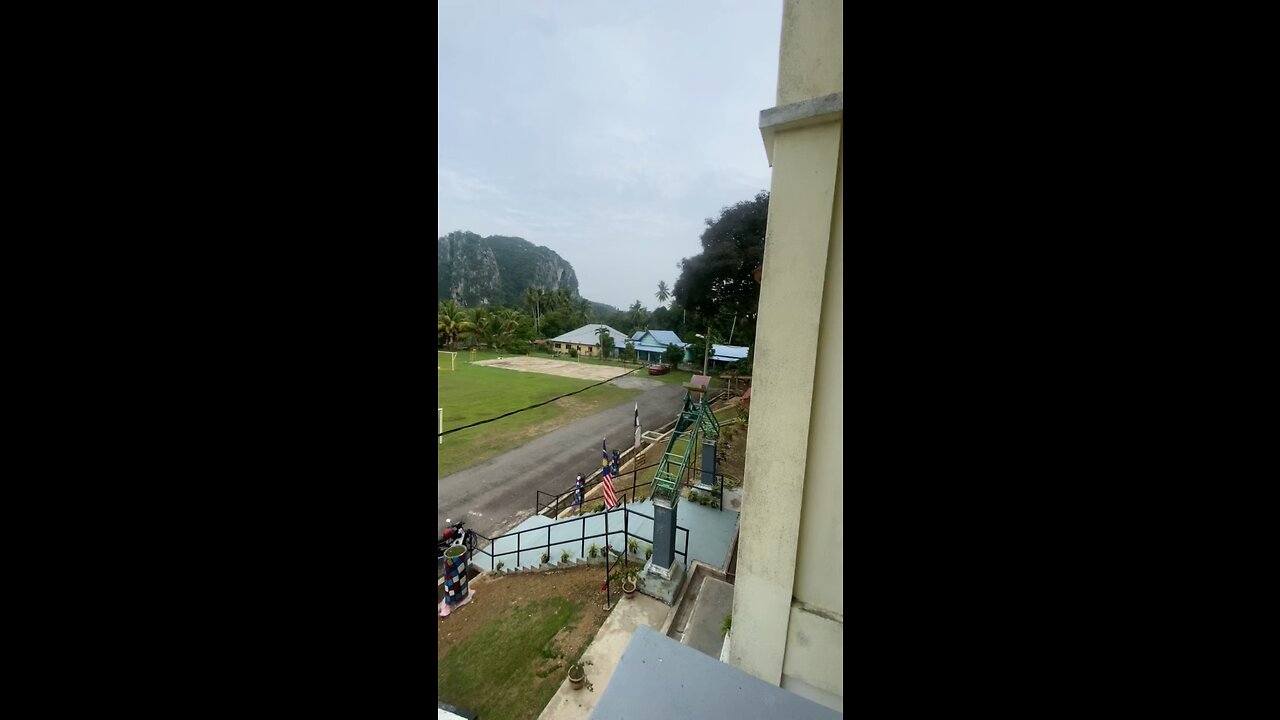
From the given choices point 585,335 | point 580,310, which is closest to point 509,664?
point 580,310

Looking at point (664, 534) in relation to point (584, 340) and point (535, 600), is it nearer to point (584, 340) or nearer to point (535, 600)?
point (535, 600)

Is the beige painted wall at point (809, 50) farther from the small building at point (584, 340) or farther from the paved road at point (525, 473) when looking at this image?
the small building at point (584, 340)

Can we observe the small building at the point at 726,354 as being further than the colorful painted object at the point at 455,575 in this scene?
Yes

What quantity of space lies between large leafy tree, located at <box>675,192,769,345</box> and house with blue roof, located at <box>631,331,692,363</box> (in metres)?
5.74

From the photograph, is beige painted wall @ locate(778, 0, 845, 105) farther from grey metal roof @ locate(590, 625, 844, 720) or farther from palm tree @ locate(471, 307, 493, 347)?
palm tree @ locate(471, 307, 493, 347)

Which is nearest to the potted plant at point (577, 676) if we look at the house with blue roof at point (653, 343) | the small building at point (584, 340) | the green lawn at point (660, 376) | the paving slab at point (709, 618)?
the paving slab at point (709, 618)

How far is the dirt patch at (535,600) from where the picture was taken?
108 inches

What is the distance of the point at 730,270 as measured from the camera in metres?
5.63

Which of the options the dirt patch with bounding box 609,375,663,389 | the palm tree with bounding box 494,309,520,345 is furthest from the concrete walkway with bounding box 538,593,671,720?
the dirt patch with bounding box 609,375,663,389

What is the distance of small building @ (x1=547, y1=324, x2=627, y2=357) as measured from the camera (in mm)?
8297

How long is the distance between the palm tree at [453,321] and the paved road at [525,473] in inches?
113
